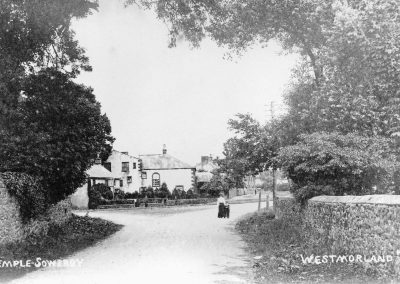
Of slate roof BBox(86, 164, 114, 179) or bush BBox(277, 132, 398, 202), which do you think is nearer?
bush BBox(277, 132, 398, 202)

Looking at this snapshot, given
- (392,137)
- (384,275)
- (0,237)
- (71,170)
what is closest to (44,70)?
(71,170)

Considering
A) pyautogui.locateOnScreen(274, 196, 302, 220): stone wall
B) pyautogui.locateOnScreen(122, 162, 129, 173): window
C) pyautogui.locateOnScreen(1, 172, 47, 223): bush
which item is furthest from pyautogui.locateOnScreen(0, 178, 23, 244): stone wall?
pyautogui.locateOnScreen(122, 162, 129, 173): window

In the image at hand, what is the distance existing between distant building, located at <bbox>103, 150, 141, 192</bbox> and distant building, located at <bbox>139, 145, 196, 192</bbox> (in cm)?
261

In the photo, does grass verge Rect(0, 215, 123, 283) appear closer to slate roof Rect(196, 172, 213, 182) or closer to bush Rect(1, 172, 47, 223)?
bush Rect(1, 172, 47, 223)

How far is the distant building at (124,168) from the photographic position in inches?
2621

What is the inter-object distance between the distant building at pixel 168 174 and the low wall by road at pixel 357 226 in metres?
57.7

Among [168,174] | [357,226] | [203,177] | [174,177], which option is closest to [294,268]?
[357,226]

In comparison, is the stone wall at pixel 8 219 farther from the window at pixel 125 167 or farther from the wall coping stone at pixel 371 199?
the window at pixel 125 167

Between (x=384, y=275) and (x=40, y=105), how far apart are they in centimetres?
1309

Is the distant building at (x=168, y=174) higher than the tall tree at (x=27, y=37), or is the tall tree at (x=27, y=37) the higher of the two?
the tall tree at (x=27, y=37)

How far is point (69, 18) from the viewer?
17.2m

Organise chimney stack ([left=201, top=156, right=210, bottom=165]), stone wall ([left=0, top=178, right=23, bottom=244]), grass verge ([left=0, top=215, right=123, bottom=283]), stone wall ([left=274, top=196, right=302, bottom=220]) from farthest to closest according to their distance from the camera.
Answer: chimney stack ([left=201, top=156, right=210, bottom=165]) → stone wall ([left=274, top=196, right=302, bottom=220]) → stone wall ([left=0, top=178, right=23, bottom=244]) → grass verge ([left=0, top=215, right=123, bottom=283])

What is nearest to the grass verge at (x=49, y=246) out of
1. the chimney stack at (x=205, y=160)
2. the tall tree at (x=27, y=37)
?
the tall tree at (x=27, y=37)

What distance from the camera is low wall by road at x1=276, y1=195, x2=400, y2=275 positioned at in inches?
305
